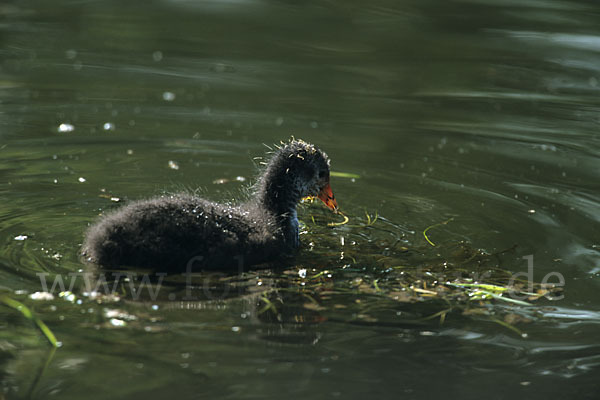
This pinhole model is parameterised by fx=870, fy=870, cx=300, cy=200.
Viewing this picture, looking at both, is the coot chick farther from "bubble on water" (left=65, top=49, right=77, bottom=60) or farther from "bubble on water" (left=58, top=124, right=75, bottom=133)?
"bubble on water" (left=65, top=49, right=77, bottom=60)

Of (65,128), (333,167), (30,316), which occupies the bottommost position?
(30,316)

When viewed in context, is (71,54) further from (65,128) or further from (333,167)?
(333,167)

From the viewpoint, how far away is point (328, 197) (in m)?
7.08

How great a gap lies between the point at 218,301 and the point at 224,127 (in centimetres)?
426

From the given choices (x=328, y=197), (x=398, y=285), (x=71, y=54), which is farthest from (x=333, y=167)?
(x=71, y=54)

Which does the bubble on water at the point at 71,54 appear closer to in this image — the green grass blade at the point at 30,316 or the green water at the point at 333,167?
the green water at the point at 333,167

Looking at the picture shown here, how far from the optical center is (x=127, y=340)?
184 inches

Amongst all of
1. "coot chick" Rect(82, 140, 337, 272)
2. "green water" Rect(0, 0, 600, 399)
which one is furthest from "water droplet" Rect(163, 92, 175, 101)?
"coot chick" Rect(82, 140, 337, 272)

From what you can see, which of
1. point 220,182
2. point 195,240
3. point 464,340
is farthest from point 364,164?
point 464,340

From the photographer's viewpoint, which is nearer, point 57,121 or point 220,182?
point 220,182

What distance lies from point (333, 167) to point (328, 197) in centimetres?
129

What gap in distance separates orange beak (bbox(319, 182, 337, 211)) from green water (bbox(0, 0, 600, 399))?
0.17m

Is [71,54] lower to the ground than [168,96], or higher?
higher

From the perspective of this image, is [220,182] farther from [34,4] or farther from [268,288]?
[34,4]
